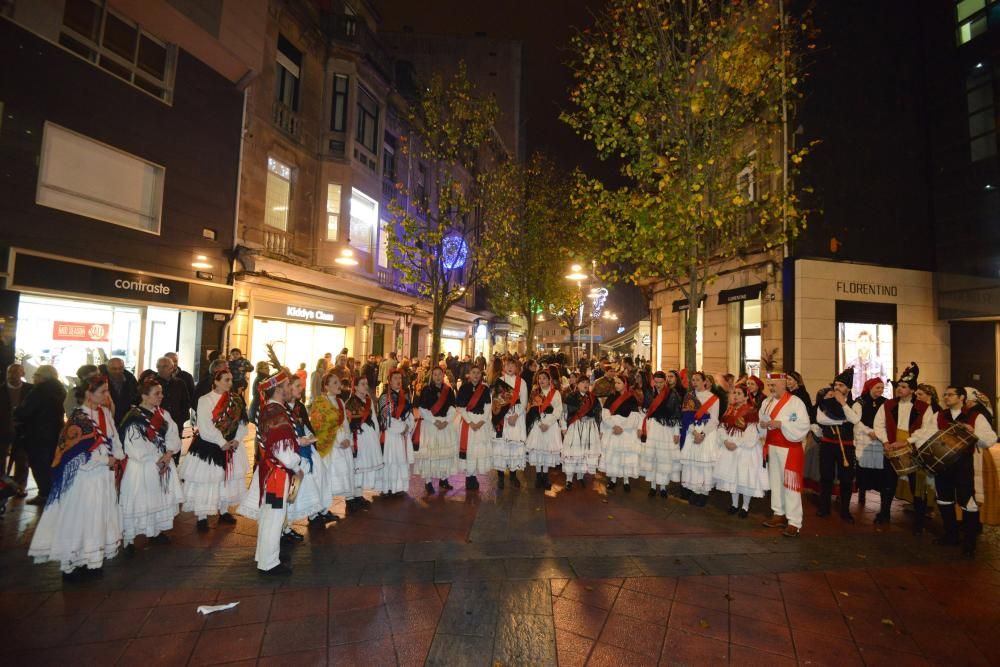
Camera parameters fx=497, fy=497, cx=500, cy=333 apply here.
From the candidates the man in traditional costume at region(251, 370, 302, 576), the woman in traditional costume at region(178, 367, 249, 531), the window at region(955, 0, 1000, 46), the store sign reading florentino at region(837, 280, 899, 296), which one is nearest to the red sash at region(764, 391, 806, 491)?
the man in traditional costume at region(251, 370, 302, 576)

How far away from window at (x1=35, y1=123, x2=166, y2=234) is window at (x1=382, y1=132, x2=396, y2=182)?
439 inches

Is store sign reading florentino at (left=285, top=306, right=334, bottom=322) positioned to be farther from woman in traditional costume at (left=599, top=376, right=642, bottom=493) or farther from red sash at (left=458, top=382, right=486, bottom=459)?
woman in traditional costume at (left=599, top=376, right=642, bottom=493)

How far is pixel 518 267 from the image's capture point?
22.9 metres

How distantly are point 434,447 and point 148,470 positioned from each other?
3739mm

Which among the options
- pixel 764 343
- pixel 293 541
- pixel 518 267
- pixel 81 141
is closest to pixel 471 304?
pixel 518 267

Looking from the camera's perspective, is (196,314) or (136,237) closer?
(136,237)

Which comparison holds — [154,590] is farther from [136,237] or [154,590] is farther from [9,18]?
[9,18]

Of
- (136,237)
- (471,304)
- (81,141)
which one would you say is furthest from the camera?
(471,304)

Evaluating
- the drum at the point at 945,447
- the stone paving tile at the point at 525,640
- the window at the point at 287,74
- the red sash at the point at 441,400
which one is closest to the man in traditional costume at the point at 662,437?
the drum at the point at 945,447

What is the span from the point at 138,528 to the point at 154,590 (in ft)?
3.47

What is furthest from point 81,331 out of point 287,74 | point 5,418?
point 287,74

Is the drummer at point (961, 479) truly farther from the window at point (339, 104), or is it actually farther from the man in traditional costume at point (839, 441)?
the window at point (339, 104)

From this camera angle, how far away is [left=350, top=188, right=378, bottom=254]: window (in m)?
19.2

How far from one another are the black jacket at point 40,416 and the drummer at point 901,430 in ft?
37.9
